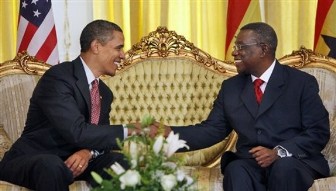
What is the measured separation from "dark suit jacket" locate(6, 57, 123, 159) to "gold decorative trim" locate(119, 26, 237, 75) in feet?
3.03

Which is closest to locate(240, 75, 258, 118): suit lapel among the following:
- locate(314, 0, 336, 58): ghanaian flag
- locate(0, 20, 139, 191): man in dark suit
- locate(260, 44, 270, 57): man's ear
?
locate(260, 44, 270, 57): man's ear

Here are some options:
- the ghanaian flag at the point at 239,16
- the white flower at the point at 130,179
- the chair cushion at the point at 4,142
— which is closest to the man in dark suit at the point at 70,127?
the chair cushion at the point at 4,142

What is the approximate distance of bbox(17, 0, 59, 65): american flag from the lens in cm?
600

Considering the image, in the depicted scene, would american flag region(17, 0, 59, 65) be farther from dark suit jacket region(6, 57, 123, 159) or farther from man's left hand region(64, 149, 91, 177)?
man's left hand region(64, 149, 91, 177)

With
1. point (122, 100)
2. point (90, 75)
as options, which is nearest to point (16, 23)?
point (122, 100)

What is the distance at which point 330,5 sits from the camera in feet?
Result: 20.0

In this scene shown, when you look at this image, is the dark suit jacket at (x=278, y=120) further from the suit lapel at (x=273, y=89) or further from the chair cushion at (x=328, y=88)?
the chair cushion at (x=328, y=88)

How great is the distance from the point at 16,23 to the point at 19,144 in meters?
2.04

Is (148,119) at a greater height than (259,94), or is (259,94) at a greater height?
(148,119)

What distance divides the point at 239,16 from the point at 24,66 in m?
1.75

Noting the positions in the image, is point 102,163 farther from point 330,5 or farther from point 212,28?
point 330,5

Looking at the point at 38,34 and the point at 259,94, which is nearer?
the point at 259,94

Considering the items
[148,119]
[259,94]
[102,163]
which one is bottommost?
[102,163]

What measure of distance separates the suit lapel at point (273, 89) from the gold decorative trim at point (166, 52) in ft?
2.76
